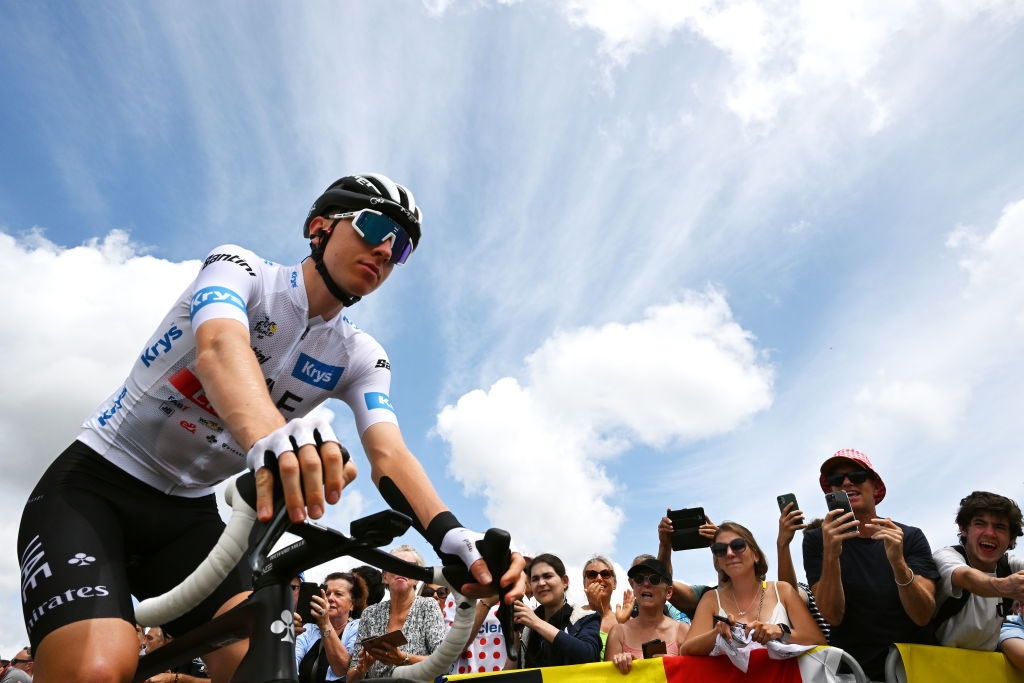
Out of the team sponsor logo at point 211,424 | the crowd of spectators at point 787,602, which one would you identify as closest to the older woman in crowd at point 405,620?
the crowd of spectators at point 787,602

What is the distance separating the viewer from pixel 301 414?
336 centimetres

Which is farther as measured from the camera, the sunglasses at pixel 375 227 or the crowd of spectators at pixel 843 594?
the crowd of spectators at pixel 843 594

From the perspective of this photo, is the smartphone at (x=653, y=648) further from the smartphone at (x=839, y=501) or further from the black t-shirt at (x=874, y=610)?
the smartphone at (x=839, y=501)

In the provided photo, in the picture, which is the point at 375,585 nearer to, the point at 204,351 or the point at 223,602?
the point at 223,602

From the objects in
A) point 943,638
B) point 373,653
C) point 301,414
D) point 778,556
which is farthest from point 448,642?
point 943,638

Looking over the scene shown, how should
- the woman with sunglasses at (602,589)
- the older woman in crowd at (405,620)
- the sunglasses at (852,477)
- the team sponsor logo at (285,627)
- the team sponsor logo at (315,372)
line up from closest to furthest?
the team sponsor logo at (285,627)
the team sponsor logo at (315,372)
the sunglasses at (852,477)
the older woman in crowd at (405,620)
the woman with sunglasses at (602,589)

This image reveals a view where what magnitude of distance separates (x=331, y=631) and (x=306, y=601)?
2.11 feet

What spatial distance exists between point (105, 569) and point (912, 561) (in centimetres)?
609

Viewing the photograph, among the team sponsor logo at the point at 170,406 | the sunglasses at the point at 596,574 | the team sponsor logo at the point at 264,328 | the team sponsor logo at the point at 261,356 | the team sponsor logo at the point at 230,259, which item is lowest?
the team sponsor logo at the point at 170,406

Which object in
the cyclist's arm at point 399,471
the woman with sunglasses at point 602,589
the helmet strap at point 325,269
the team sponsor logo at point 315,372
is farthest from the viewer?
the woman with sunglasses at point 602,589

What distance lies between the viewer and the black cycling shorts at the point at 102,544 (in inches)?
98.4

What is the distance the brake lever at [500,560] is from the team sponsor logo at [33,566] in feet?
5.08

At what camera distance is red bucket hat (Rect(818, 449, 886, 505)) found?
20.9 feet

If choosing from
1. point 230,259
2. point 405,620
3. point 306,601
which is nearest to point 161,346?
point 230,259
